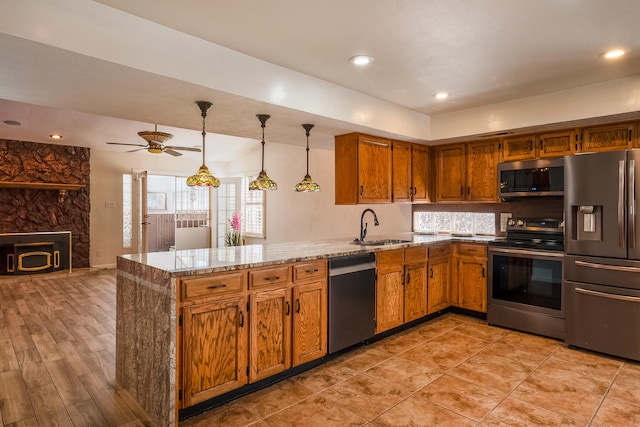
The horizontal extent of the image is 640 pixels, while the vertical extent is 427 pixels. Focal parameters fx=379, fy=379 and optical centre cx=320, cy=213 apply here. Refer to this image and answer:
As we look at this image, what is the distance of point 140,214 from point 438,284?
600 cm

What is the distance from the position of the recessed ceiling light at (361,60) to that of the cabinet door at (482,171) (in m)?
2.21

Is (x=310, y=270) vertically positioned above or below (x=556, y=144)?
below

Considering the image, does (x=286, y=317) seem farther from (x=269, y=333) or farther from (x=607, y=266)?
(x=607, y=266)

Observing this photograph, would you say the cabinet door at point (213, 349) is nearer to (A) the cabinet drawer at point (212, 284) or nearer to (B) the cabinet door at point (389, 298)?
(A) the cabinet drawer at point (212, 284)

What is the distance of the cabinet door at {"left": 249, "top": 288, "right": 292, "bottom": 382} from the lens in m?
2.57

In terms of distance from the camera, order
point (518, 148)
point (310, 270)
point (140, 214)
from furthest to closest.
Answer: point (140, 214) → point (518, 148) → point (310, 270)

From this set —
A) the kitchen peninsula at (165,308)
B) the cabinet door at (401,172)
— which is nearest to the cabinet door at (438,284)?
the cabinet door at (401,172)

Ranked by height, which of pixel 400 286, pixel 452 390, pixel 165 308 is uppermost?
pixel 165 308

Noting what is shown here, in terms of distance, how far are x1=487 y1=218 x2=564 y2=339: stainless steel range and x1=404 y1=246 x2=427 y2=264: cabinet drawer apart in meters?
0.72

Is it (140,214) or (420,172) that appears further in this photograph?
(140,214)

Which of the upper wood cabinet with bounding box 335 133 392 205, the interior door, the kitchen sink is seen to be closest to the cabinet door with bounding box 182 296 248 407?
the kitchen sink

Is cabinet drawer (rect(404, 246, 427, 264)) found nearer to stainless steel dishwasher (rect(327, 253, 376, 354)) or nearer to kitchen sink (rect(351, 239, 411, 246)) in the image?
kitchen sink (rect(351, 239, 411, 246))

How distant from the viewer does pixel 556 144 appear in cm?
391

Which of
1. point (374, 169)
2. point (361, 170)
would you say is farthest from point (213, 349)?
point (374, 169)
